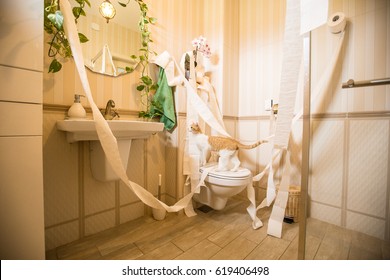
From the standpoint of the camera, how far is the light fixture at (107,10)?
1.14 metres

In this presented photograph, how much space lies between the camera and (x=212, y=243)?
1.02 m

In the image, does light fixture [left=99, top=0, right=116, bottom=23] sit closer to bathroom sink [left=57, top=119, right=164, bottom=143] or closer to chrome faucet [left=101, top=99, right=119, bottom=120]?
chrome faucet [left=101, top=99, right=119, bottom=120]

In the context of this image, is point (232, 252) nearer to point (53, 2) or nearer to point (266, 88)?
point (266, 88)

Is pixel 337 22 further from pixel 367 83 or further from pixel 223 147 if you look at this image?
pixel 223 147

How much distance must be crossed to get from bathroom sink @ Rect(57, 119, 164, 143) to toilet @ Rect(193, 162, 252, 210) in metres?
0.53

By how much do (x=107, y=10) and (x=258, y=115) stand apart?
147 centimetres

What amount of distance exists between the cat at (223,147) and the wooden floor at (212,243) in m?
0.44

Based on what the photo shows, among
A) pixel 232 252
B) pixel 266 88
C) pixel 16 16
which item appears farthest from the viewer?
pixel 266 88

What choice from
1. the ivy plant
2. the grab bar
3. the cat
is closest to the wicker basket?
the cat

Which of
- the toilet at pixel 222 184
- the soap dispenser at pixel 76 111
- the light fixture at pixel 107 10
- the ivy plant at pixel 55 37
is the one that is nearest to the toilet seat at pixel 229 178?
the toilet at pixel 222 184

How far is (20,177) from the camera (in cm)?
59

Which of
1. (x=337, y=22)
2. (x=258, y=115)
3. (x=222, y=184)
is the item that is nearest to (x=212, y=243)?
(x=222, y=184)
